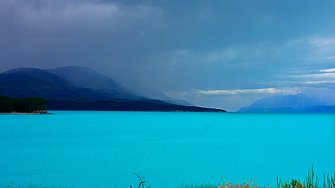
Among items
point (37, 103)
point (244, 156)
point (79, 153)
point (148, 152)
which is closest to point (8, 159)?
point (79, 153)

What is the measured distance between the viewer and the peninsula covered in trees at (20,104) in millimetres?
113062

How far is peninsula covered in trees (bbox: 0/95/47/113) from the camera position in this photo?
371ft

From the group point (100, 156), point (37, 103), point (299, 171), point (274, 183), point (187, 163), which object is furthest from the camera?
point (37, 103)

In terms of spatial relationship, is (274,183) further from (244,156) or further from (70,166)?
(70,166)

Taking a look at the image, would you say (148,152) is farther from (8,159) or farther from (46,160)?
(8,159)

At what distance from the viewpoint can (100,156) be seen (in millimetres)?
29406

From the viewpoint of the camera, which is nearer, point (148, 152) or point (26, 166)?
point (26, 166)

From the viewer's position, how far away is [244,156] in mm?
31781

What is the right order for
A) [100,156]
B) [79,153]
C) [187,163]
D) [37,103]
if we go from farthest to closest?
[37,103], [79,153], [100,156], [187,163]

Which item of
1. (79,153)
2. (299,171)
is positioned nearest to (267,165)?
(299,171)

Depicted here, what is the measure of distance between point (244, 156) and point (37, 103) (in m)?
113

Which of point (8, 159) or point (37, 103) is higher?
point (37, 103)

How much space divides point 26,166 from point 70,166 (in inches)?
141

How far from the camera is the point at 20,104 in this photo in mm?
119938
